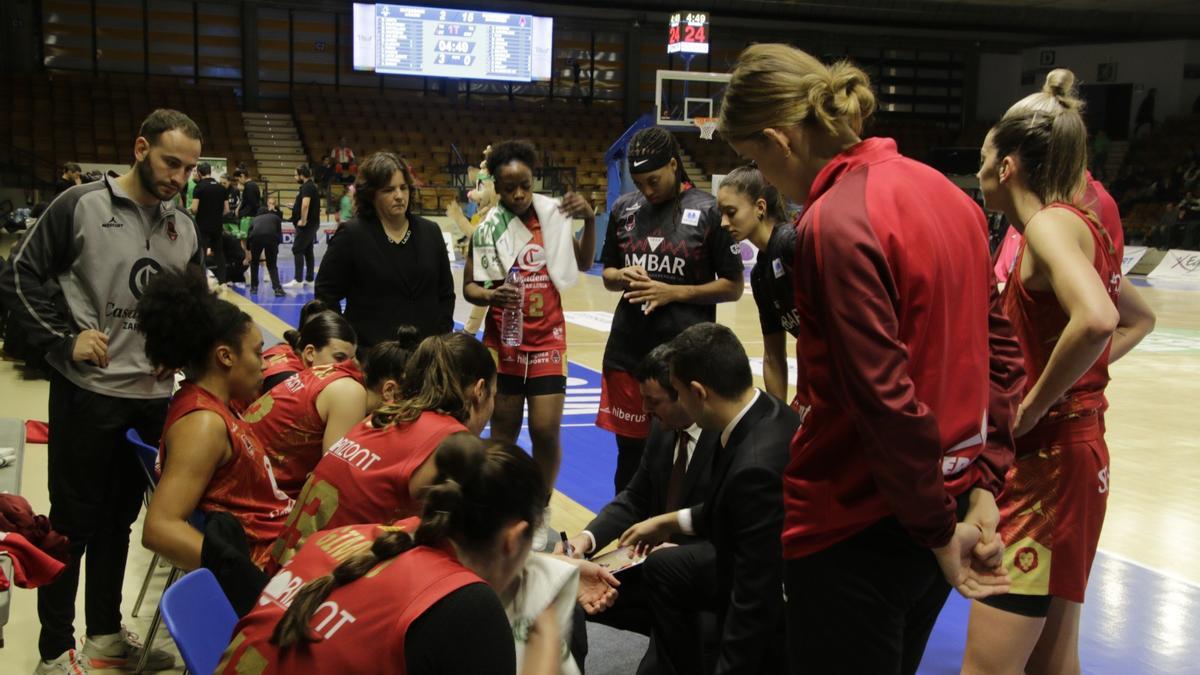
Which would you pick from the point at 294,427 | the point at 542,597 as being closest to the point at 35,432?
the point at 294,427

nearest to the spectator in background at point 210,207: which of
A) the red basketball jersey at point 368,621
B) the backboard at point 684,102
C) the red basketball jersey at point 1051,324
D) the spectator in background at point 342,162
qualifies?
the backboard at point 684,102

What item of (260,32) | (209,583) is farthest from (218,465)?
(260,32)

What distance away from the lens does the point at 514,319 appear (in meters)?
4.30

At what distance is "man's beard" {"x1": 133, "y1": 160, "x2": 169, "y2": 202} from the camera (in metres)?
3.20

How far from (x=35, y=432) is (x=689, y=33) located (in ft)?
51.1

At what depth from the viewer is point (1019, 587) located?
2303 mm

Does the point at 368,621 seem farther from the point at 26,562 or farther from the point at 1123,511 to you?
the point at 1123,511

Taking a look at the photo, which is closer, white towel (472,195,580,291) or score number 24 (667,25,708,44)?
white towel (472,195,580,291)

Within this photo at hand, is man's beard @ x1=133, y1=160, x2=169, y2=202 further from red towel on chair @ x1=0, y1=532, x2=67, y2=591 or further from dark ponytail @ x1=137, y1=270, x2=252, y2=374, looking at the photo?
red towel on chair @ x1=0, y1=532, x2=67, y2=591

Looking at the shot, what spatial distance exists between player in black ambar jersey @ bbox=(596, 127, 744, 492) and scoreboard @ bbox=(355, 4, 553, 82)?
20.3 meters

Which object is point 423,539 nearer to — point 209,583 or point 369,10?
point 209,583

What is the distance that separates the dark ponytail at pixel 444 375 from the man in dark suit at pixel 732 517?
21.8 inches

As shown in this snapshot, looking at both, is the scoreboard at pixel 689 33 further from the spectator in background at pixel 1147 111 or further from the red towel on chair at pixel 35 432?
the red towel on chair at pixel 35 432

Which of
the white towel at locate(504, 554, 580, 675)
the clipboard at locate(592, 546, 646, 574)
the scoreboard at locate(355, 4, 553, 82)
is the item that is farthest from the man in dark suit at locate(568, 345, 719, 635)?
the scoreboard at locate(355, 4, 553, 82)
